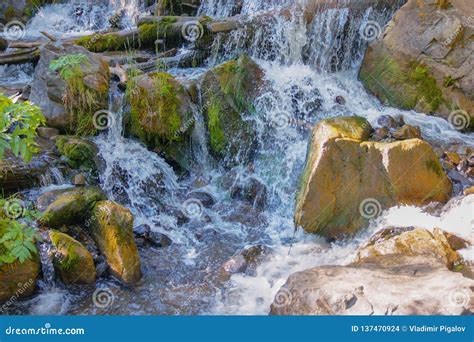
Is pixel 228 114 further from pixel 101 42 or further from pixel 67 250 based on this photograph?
pixel 101 42

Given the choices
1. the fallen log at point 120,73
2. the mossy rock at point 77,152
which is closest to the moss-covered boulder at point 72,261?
the mossy rock at point 77,152

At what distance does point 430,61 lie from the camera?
27.3ft

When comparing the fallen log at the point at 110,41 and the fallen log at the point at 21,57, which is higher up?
the fallen log at the point at 110,41

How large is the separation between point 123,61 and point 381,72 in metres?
4.62

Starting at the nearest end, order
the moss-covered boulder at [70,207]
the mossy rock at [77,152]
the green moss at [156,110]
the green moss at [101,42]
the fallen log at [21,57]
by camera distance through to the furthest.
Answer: the moss-covered boulder at [70,207], the mossy rock at [77,152], the green moss at [156,110], the fallen log at [21,57], the green moss at [101,42]

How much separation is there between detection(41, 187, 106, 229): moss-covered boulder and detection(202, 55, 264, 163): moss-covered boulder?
83.1 inches

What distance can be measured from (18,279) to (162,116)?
117 inches

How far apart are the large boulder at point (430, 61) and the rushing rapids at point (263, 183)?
345mm

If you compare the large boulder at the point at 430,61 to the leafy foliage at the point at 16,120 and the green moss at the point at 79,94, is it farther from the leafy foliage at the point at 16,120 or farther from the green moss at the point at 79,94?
the leafy foliage at the point at 16,120

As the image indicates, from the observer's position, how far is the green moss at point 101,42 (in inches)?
361

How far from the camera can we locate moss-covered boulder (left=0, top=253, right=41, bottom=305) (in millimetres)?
4598

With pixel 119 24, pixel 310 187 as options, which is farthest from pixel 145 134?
pixel 119 24

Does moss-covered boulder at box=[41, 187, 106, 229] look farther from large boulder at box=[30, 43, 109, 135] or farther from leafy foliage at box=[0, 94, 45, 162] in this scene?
large boulder at box=[30, 43, 109, 135]

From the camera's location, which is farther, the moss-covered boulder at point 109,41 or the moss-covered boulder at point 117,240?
the moss-covered boulder at point 109,41
